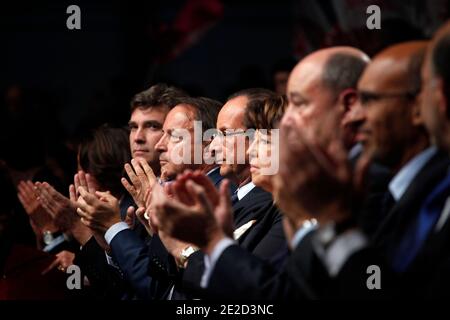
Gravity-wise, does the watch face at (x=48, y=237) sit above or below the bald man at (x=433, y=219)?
below

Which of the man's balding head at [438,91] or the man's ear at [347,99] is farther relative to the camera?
the man's ear at [347,99]

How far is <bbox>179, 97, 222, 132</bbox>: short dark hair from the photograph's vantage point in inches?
197

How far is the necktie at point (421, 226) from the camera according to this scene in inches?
107

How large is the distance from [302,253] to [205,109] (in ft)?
7.65

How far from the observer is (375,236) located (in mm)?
2883

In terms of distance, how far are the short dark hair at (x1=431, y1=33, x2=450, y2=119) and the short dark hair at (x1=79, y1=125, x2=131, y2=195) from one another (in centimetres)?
281

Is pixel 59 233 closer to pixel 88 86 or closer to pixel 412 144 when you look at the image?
pixel 412 144

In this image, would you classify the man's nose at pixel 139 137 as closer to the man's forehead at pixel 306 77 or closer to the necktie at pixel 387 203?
the man's forehead at pixel 306 77

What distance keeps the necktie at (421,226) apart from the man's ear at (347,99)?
24.6 inches

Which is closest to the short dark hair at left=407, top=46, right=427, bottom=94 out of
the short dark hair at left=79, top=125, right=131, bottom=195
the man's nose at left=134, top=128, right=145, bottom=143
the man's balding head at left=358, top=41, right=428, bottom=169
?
the man's balding head at left=358, top=41, right=428, bottom=169

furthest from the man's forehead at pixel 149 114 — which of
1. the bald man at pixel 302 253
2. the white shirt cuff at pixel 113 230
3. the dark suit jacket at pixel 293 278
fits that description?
the dark suit jacket at pixel 293 278

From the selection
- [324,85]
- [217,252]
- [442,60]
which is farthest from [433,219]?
[324,85]

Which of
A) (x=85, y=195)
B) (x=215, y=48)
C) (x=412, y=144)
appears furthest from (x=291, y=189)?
(x=215, y=48)

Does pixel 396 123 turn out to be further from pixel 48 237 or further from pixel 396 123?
pixel 48 237
